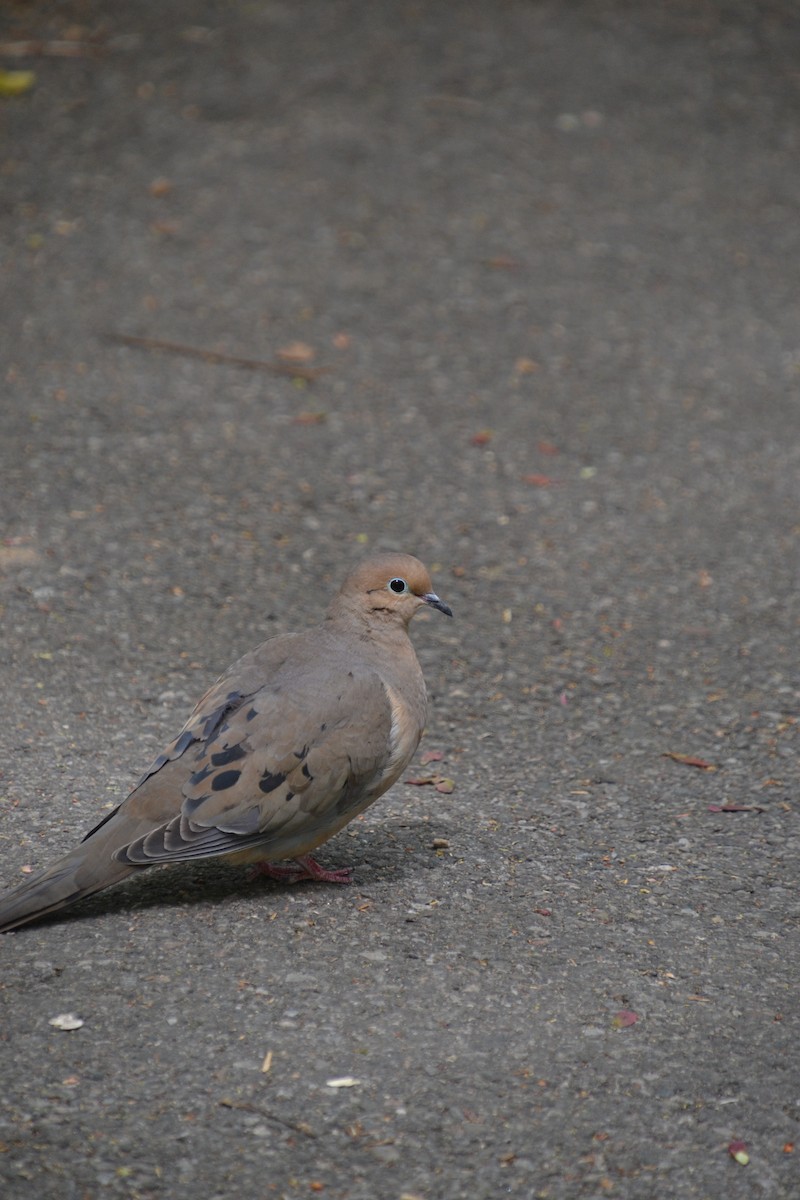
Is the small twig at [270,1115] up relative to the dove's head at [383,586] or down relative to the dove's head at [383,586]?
down

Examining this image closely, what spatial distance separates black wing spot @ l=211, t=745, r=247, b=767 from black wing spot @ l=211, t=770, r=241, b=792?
0.02 m

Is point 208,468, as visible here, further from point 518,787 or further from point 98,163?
point 98,163

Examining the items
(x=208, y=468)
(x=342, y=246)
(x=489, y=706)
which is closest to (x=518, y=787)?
(x=489, y=706)

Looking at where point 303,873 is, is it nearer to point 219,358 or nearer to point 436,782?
point 436,782

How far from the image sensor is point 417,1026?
308 centimetres

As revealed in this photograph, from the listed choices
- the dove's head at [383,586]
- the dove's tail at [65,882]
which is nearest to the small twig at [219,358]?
the dove's head at [383,586]

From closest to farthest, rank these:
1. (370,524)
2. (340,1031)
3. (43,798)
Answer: (340,1031)
(43,798)
(370,524)

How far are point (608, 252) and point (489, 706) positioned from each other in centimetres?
407

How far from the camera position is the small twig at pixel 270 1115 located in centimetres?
277

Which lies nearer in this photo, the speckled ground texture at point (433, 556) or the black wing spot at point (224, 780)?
the speckled ground texture at point (433, 556)

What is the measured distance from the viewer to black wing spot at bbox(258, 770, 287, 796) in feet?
11.1

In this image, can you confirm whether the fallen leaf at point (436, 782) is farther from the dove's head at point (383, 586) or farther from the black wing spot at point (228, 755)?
the black wing spot at point (228, 755)

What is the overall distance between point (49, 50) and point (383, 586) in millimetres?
6928

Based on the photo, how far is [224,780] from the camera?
133 inches
